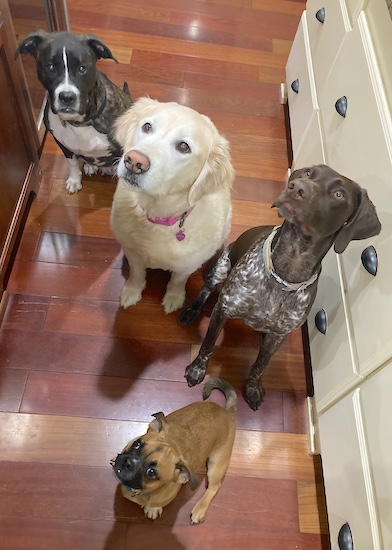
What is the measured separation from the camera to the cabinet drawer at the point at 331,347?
1.72m

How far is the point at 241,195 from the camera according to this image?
2.70 metres

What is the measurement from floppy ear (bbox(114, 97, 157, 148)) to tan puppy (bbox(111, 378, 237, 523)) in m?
1.05

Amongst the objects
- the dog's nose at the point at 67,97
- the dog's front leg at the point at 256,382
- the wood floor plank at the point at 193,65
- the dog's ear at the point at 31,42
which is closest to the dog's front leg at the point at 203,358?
the dog's front leg at the point at 256,382

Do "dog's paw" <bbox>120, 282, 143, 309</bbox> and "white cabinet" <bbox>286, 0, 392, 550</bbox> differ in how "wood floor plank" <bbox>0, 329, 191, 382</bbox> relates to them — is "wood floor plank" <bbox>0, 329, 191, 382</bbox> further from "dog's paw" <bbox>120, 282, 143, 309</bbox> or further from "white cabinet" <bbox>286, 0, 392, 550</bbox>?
"white cabinet" <bbox>286, 0, 392, 550</bbox>

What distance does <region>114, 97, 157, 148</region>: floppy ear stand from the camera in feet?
5.50

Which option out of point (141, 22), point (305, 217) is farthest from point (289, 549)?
point (141, 22)

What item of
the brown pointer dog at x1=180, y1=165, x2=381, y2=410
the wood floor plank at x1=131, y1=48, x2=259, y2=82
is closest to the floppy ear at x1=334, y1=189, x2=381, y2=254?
the brown pointer dog at x1=180, y1=165, x2=381, y2=410

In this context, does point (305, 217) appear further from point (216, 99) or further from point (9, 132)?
point (216, 99)

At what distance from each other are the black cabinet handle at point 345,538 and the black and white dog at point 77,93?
1910 mm

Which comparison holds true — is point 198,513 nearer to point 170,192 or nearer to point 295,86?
point 170,192

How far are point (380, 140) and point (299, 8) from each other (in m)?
2.78

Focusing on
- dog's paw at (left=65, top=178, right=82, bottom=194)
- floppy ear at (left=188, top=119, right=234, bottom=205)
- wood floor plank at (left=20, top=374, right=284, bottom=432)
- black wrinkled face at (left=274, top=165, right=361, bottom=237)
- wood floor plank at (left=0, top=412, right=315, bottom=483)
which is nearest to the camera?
black wrinkled face at (left=274, top=165, right=361, bottom=237)

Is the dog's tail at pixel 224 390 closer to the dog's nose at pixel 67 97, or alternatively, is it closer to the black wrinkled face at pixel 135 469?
the black wrinkled face at pixel 135 469

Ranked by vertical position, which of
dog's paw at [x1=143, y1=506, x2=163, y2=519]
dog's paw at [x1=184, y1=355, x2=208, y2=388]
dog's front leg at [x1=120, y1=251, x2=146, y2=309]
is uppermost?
dog's front leg at [x1=120, y1=251, x2=146, y2=309]
